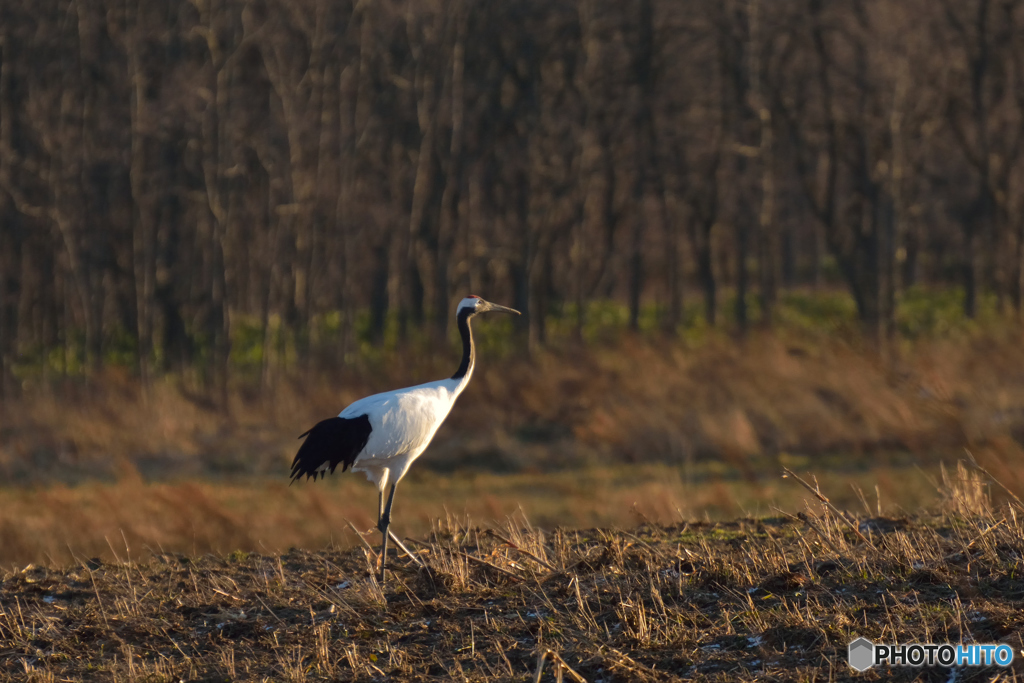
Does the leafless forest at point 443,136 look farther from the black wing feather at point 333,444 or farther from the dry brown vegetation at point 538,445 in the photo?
the black wing feather at point 333,444

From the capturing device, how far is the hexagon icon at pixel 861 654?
17.9 feet

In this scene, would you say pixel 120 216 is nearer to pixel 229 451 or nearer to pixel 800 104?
pixel 229 451

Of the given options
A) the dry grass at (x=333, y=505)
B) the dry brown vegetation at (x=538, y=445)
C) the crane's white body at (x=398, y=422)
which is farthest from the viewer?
the dry brown vegetation at (x=538, y=445)

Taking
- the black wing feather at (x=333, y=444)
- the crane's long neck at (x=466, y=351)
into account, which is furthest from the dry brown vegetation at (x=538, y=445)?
the black wing feather at (x=333, y=444)

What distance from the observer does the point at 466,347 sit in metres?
9.56

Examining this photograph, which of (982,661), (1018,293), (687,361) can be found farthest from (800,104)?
(982,661)

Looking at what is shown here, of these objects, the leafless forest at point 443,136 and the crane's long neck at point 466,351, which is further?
the leafless forest at point 443,136

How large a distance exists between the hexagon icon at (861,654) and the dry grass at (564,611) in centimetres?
6

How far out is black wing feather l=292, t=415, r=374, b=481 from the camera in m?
8.42

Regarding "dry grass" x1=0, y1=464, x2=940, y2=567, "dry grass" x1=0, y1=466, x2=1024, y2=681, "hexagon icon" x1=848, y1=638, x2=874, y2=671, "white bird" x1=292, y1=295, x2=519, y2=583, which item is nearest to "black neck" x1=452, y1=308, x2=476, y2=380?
"white bird" x1=292, y1=295, x2=519, y2=583

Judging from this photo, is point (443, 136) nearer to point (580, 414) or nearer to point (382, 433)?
point (580, 414)

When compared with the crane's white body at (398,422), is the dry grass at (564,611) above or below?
below

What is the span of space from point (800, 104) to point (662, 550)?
61.4 feet

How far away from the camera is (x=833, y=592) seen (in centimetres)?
657
